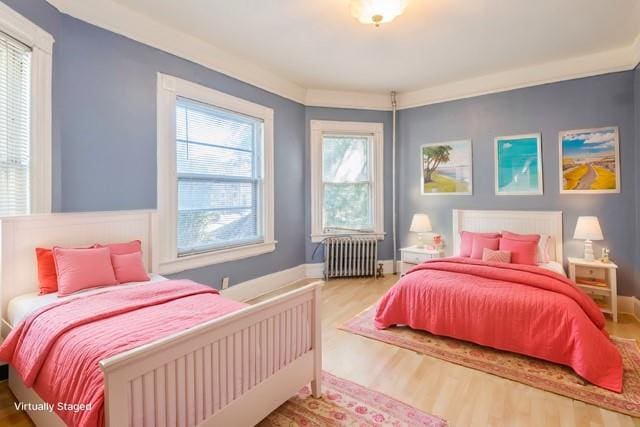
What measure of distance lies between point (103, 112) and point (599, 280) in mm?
5101

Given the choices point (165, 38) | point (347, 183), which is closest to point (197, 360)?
point (165, 38)

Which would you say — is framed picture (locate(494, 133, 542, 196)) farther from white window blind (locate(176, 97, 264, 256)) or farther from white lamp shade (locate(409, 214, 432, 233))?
white window blind (locate(176, 97, 264, 256))

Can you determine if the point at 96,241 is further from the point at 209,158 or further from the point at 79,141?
the point at 209,158

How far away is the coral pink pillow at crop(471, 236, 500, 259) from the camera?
3672 mm

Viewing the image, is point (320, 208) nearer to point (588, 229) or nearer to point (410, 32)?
point (410, 32)

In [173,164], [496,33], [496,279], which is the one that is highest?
[496,33]

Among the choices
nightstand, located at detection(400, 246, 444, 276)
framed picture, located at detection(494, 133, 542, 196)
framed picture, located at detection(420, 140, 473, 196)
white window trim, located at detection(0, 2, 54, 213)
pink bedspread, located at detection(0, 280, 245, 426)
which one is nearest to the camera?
pink bedspread, located at detection(0, 280, 245, 426)

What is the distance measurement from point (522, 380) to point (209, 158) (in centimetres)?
337

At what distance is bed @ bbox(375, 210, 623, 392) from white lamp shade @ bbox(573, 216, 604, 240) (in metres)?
0.95

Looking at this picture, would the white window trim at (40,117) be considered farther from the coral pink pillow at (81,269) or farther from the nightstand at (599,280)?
the nightstand at (599,280)

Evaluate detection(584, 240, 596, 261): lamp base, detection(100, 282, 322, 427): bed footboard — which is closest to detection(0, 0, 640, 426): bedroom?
detection(100, 282, 322, 427): bed footboard

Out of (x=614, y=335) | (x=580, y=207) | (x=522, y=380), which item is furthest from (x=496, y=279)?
(x=580, y=207)

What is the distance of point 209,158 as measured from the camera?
Answer: 3.51 meters

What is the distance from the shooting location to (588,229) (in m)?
3.35
